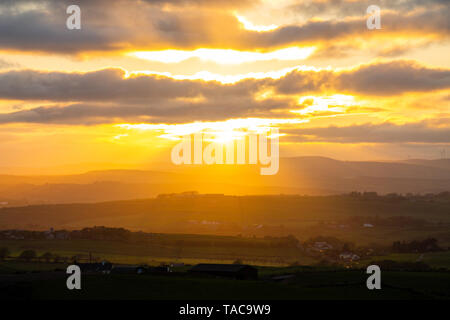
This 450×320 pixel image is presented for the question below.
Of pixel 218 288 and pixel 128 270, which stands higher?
pixel 128 270

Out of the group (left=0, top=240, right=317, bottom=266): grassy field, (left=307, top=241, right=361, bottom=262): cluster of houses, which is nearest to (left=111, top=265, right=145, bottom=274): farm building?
(left=0, top=240, right=317, bottom=266): grassy field

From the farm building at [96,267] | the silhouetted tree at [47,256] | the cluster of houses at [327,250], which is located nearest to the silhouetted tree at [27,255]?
the silhouetted tree at [47,256]

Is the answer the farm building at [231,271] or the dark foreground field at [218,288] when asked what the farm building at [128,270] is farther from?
the dark foreground field at [218,288]

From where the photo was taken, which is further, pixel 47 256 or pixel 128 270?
pixel 47 256

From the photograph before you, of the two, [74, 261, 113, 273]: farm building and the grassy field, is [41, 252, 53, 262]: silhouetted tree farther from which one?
[74, 261, 113, 273]: farm building

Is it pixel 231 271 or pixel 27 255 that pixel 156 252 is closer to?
pixel 27 255

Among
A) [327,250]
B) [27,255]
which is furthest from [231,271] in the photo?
[327,250]
